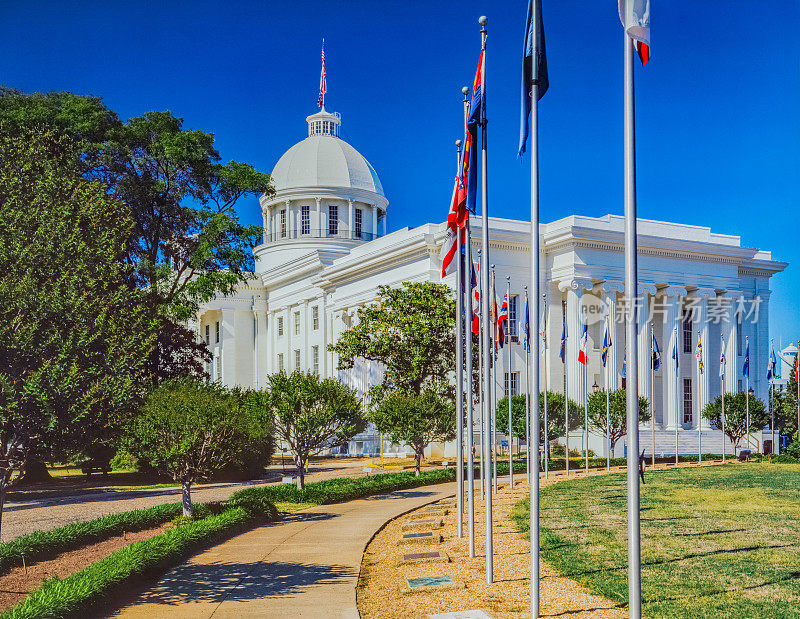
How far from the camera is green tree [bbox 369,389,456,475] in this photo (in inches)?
1291

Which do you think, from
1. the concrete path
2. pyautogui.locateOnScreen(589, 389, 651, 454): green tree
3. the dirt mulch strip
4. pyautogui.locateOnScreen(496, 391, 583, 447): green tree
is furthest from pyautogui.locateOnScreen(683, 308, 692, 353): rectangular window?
the dirt mulch strip

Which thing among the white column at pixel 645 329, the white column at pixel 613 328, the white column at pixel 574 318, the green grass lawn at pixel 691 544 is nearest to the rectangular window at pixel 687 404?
the white column at pixel 645 329

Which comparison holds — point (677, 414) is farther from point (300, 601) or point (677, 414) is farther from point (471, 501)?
point (300, 601)

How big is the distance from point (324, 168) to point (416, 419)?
4963 cm

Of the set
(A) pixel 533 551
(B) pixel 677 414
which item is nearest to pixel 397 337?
(B) pixel 677 414

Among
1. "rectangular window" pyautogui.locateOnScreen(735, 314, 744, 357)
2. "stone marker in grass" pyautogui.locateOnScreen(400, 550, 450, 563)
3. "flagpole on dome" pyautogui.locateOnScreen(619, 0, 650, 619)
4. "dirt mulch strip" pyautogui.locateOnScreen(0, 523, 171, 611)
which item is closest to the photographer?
"flagpole on dome" pyautogui.locateOnScreen(619, 0, 650, 619)

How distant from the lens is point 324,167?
7875 cm

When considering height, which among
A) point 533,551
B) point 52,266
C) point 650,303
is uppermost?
point 650,303

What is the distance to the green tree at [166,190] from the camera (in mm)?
34531

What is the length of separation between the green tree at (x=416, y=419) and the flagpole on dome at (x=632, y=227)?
2463 centimetres

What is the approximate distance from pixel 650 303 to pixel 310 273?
1049 inches

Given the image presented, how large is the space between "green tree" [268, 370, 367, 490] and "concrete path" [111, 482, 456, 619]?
21.4 ft

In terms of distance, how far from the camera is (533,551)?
10.1 m

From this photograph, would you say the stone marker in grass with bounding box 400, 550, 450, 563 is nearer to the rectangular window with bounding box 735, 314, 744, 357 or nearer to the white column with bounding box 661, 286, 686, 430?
the white column with bounding box 661, 286, 686, 430
